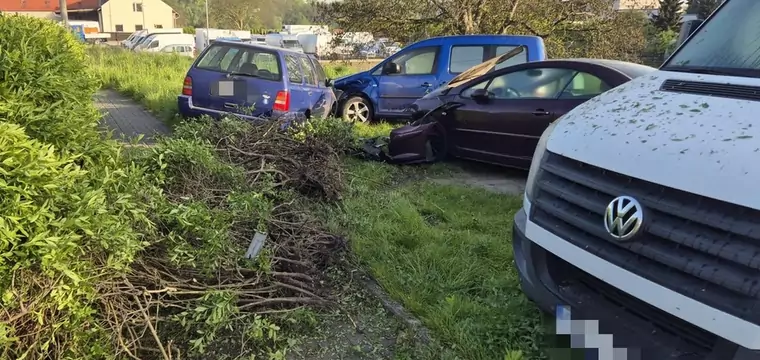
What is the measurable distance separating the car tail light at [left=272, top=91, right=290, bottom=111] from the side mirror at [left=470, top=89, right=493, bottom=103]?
2.75m

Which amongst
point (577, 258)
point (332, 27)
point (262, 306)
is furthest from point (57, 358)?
point (332, 27)

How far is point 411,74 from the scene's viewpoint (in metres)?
11.0

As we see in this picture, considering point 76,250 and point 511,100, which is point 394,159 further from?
point 76,250

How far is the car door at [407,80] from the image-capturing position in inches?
426

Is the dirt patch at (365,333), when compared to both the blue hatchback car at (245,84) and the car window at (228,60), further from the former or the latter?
the car window at (228,60)

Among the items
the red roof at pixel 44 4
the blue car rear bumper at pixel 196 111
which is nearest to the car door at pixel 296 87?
the blue car rear bumper at pixel 196 111

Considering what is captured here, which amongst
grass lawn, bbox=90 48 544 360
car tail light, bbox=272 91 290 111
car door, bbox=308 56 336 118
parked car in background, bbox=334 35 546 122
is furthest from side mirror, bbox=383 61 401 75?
grass lawn, bbox=90 48 544 360

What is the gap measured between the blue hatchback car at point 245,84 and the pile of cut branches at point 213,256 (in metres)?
2.81

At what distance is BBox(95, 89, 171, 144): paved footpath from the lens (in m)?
9.89

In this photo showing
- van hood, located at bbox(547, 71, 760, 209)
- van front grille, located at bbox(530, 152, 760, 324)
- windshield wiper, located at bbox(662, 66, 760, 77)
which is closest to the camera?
van front grille, located at bbox(530, 152, 760, 324)

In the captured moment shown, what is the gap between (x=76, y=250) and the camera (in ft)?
8.43

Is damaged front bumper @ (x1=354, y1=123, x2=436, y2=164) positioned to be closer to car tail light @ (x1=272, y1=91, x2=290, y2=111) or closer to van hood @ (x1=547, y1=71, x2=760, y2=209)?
car tail light @ (x1=272, y1=91, x2=290, y2=111)

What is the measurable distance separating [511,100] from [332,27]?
13796mm

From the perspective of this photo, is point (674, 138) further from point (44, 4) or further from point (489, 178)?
point (44, 4)
